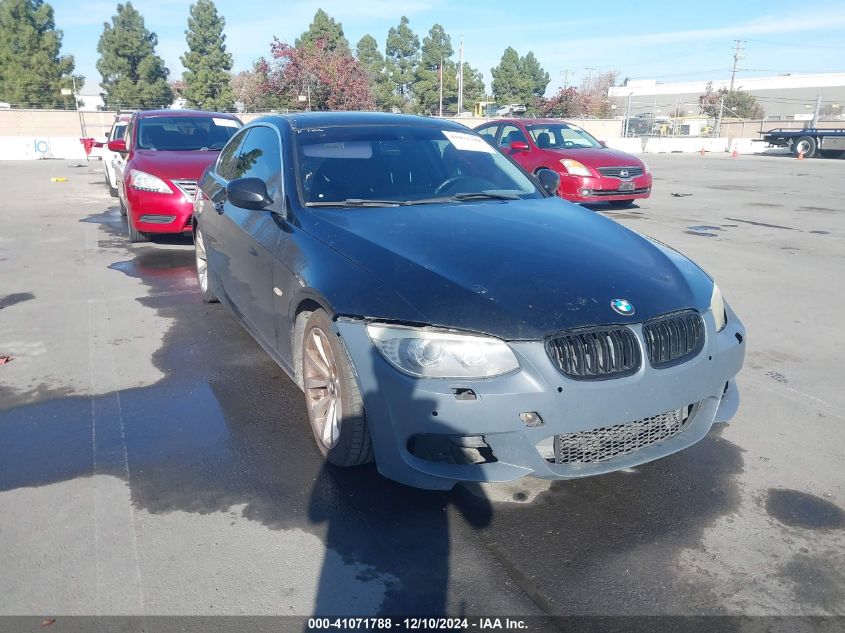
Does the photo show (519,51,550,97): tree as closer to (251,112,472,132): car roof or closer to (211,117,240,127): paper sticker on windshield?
(211,117,240,127): paper sticker on windshield

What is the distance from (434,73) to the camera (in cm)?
6844

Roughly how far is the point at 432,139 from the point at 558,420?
8.55ft

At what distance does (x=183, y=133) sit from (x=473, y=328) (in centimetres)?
845

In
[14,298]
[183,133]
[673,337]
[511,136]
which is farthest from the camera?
[511,136]

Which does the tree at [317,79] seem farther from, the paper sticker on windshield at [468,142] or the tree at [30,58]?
the paper sticker on windshield at [468,142]

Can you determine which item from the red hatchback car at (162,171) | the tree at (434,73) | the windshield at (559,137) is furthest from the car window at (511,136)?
the tree at (434,73)

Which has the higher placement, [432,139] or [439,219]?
[432,139]

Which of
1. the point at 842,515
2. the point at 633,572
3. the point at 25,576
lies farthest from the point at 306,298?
the point at 842,515

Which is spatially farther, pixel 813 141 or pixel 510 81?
pixel 510 81

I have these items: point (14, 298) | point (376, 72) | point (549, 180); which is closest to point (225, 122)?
point (14, 298)

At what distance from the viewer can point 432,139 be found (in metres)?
4.68

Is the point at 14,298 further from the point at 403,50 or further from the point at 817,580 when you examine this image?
the point at 403,50

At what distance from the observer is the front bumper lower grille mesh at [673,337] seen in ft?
9.49

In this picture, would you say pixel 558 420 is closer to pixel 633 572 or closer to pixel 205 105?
pixel 633 572
